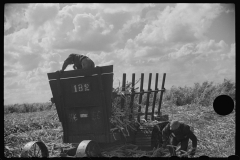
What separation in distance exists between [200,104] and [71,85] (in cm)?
1140

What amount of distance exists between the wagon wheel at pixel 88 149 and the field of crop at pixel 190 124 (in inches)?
25.8

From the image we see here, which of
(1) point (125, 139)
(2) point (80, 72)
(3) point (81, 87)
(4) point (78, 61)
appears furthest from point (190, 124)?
(2) point (80, 72)

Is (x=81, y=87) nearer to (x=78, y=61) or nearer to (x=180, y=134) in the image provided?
(x=78, y=61)

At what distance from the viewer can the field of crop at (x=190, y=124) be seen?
22.8 ft

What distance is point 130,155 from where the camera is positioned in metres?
6.75

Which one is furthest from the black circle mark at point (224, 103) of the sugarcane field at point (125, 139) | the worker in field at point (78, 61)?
the worker in field at point (78, 61)

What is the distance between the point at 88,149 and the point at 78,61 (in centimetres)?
246

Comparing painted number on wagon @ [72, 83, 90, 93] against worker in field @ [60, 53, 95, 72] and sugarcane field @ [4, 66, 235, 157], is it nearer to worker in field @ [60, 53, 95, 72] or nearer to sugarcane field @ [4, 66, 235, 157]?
sugarcane field @ [4, 66, 235, 157]

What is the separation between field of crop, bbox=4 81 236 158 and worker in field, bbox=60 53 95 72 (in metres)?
1.59

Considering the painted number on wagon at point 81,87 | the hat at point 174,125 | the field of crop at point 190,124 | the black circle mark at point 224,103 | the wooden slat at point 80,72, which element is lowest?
the field of crop at point 190,124

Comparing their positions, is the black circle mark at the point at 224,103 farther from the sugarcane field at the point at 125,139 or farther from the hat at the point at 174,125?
the sugarcane field at the point at 125,139

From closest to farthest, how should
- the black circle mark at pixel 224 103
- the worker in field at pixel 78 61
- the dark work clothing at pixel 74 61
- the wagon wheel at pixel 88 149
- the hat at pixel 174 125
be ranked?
the black circle mark at pixel 224 103, the wagon wheel at pixel 88 149, the hat at pixel 174 125, the worker in field at pixel 78 61, the dark work clothing at pixel 74 61

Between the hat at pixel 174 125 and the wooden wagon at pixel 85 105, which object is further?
the hat at pixel 174 125
